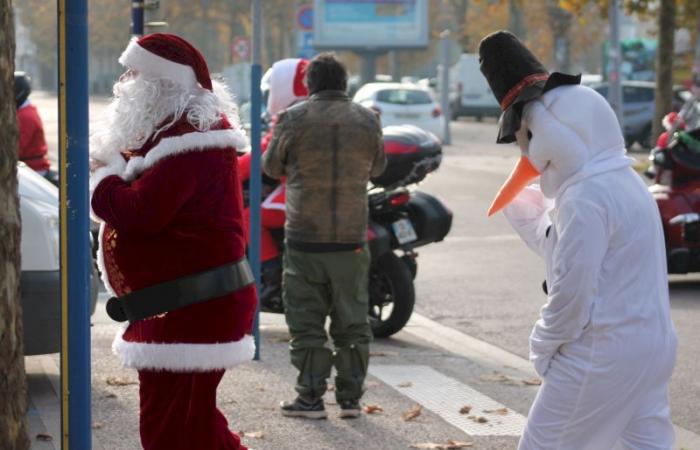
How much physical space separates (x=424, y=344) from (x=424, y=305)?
1.83 meters

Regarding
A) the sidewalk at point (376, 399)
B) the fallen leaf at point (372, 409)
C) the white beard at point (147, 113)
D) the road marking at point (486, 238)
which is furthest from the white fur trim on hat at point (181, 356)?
the road marking at point (486, 238)

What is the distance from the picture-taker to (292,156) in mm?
6938

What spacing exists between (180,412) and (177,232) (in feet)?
1.82

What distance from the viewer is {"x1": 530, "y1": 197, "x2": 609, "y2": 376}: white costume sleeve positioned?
4.03m

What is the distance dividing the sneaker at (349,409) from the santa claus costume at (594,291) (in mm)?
2760

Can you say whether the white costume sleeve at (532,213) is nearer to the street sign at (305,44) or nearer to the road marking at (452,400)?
the road marking at (452,400)

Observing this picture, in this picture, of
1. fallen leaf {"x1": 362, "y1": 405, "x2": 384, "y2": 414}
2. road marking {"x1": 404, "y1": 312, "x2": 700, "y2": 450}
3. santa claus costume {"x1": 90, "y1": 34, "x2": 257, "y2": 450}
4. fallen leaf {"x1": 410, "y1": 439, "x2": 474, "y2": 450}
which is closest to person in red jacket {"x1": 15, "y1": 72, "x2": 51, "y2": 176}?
road marking {"x1": 404, "y1": 312, "x2": 700, "y2": 450}

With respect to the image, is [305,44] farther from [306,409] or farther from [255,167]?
[306,409]

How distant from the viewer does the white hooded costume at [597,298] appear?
4066mm

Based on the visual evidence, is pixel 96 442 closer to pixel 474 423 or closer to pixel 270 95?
pixel 474 423

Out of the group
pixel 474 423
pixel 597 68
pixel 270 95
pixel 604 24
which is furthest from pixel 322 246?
pixel 597 68

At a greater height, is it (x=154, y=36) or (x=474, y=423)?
(x=154, y=36)

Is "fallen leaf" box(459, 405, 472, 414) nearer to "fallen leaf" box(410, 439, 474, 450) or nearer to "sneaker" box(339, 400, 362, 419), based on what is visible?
"sneaker" box(339, 400, 362, 419)

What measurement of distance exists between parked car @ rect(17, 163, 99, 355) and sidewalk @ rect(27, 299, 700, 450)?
332mm
